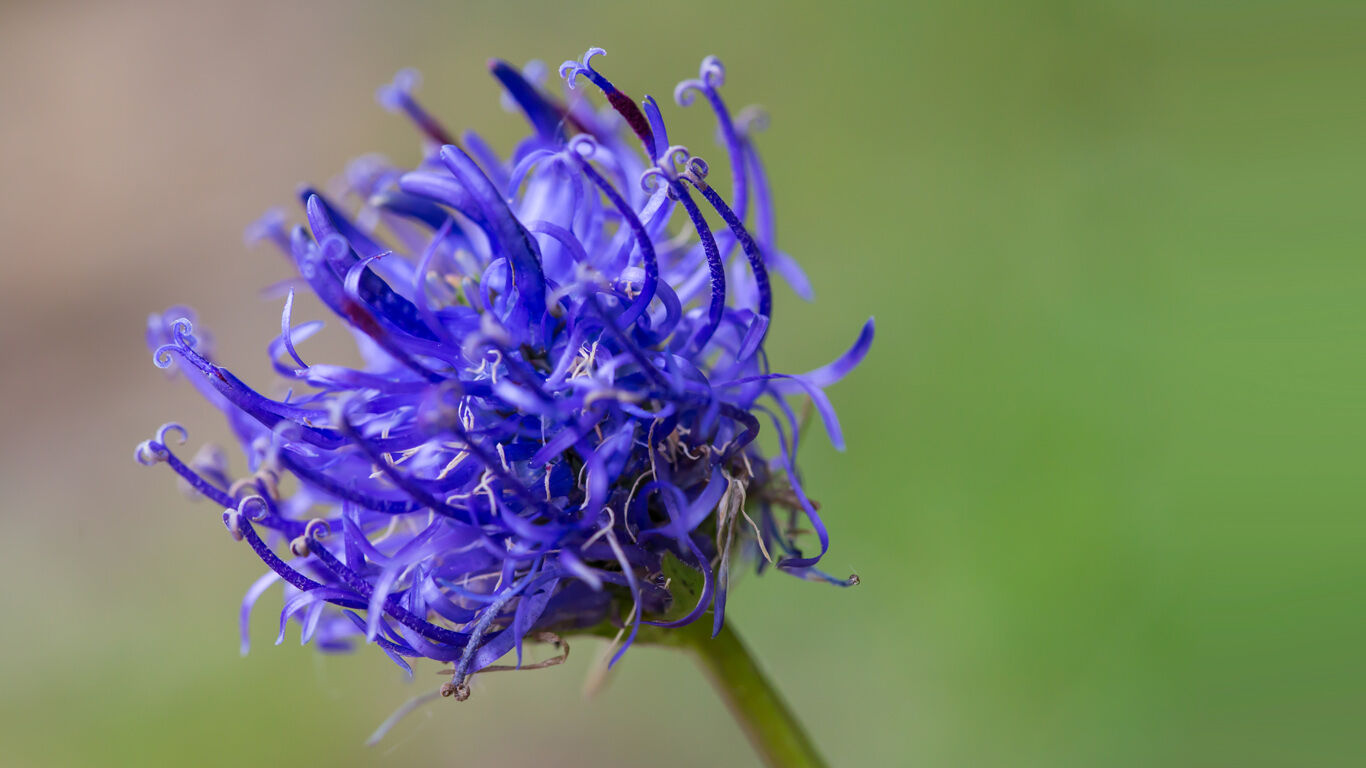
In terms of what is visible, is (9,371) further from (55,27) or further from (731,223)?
(731,223)

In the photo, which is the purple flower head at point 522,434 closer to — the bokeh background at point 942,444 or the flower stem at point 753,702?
the flower stem at point 753,702

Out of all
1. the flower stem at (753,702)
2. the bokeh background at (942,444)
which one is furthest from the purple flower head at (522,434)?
the bokeh background at (942,444)

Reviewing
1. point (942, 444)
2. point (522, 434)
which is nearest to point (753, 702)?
point (522, 434)

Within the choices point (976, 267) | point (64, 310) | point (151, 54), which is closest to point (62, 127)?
point (151, 54)

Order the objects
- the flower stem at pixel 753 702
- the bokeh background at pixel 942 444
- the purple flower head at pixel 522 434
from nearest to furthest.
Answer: the purple flower head at pixel 522 434
the flower stem at pixel 753 702
the bokeh background at pixel 942 444

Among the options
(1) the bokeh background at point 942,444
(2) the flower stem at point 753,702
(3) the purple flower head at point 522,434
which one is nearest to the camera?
(3) the purple flower head at point 522,434

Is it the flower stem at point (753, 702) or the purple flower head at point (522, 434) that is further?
the flower stem at point (753, 702)

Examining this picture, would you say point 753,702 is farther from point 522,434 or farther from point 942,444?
point 942,444

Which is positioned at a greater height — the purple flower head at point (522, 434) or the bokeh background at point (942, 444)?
the purple flower head at point (522, 434)
